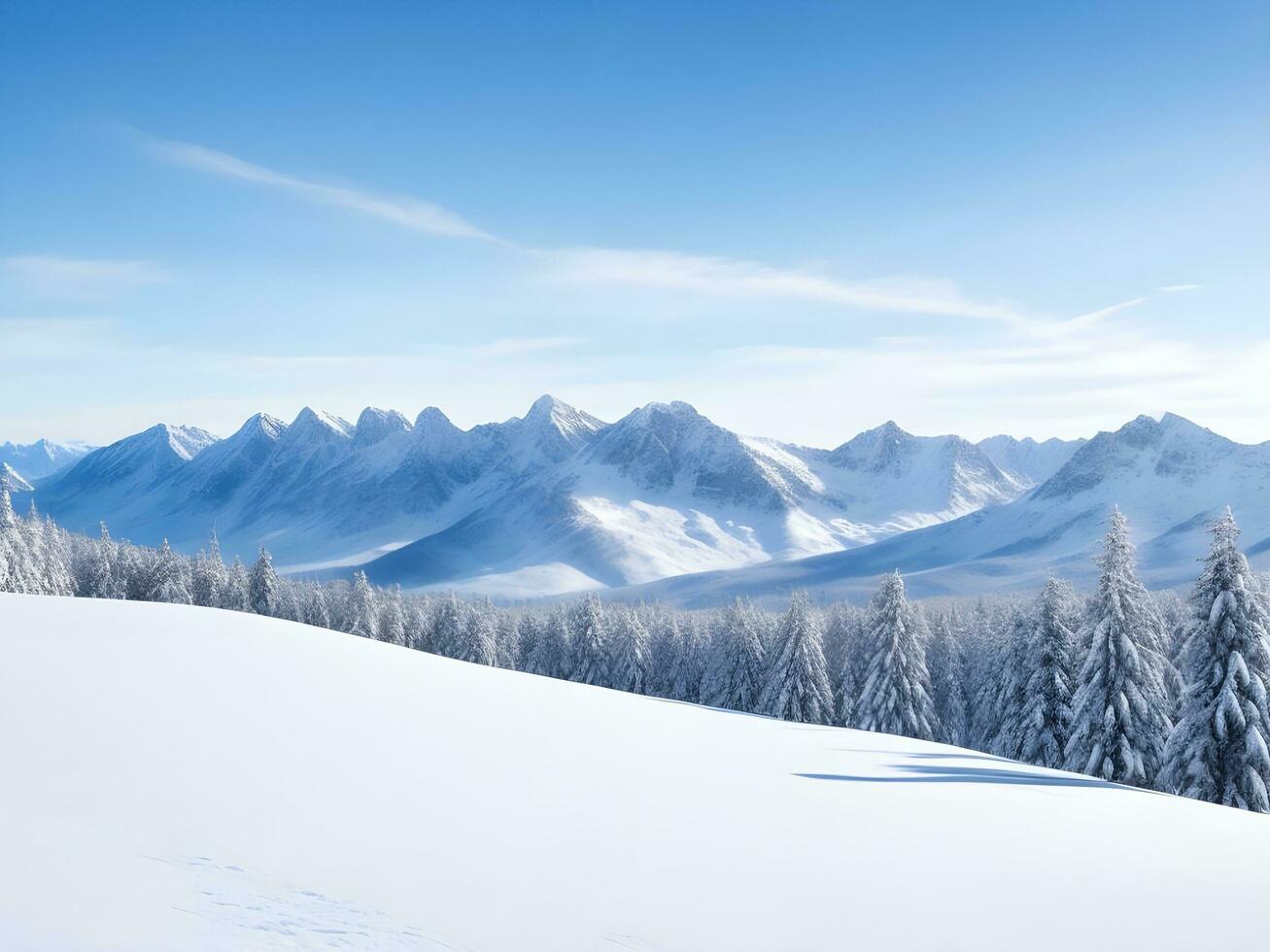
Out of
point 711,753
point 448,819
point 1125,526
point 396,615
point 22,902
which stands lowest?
point 396,615

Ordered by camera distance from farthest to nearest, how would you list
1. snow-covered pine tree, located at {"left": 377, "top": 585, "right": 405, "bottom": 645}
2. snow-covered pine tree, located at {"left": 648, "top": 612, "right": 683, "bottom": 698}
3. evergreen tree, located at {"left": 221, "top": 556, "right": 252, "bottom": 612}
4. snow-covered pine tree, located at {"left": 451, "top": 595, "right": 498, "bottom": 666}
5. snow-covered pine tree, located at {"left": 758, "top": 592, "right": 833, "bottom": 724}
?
snow-covered pine tree, located at {"left": 648, "top": 612, "right": 683, "bottom": 698} < evergreen tree, located at {"left": 221, "top": 556, "right": 252, "bottom": 612} < snow-covered pine tree, located at {"left": 377, "top": 585, "right": 405, "bottom": 645} < snow-covered pine tree, located at {"left": 451, "top": 595, "right": 498, "bottom": 666} < snow-covered pine tree, located at {"left": 758, "top": 592, "right": 833, "bottom": 724}

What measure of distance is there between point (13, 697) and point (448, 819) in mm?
5396

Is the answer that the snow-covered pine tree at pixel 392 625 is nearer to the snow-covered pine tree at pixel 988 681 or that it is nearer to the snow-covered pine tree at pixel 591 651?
the snow-covered pine tree at pixel 591 651

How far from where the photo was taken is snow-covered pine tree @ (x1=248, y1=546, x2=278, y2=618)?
218 ft

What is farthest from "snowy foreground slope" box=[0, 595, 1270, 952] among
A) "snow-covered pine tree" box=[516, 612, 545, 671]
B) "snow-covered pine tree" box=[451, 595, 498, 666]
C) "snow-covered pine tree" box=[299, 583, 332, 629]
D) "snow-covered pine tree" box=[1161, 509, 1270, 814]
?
"snow-covered pine tree" box=[516, 612, 545, 671]

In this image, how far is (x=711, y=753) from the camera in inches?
535

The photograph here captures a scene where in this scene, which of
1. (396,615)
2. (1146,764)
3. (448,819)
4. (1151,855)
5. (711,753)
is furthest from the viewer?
(396,615)

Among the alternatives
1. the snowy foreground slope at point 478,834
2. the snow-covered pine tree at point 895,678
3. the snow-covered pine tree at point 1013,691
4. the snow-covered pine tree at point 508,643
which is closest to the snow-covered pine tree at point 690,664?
the snow-covered pine tree at point 508,643

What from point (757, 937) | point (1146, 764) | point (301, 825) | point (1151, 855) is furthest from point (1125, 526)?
point (301, 825)

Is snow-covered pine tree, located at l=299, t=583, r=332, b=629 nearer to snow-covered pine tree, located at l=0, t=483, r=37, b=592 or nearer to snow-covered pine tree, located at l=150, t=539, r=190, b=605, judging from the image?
snow-covered pine tree, located at l=150, t=539, r=190, b=605

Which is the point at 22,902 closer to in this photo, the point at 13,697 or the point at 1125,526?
the point at 13,697

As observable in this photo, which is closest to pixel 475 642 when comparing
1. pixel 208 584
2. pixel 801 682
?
pixel 208 584

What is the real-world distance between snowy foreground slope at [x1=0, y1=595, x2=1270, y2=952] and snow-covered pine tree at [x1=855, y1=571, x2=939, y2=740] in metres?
26.7

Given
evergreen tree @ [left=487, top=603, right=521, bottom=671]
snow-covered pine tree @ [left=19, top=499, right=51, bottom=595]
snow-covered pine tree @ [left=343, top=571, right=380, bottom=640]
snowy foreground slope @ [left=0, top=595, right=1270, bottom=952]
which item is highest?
snowy foreground slope @ [left=0, top=595, right=1270, bottom=952]
